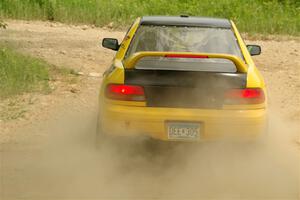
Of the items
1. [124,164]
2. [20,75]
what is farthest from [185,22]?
Result: [20,75]

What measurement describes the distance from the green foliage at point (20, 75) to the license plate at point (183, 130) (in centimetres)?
390

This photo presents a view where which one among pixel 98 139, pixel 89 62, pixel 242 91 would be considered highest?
pixel 242 91

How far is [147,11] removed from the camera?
57.7ft

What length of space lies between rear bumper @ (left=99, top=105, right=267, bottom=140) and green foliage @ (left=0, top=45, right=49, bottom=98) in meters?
3.63

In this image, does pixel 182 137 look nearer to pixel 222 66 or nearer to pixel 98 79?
pixel 222 66

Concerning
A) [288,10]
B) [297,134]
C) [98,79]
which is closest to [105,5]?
[288,10]

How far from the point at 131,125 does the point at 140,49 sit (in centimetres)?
105

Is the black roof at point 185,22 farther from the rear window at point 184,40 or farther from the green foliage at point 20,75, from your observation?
the green foliage at point 20,75

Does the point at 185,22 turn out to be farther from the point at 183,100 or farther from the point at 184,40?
the point at 183,100

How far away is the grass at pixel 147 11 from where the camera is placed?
1636 cm

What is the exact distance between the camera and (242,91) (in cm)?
495

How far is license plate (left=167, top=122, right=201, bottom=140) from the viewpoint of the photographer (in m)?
4.91

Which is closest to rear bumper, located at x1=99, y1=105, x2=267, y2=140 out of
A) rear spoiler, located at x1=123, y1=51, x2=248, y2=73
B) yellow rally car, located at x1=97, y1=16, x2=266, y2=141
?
yellow rally car, located at x1=97, y1=16, x2=266, y2=141

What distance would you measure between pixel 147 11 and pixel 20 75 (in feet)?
30.3
